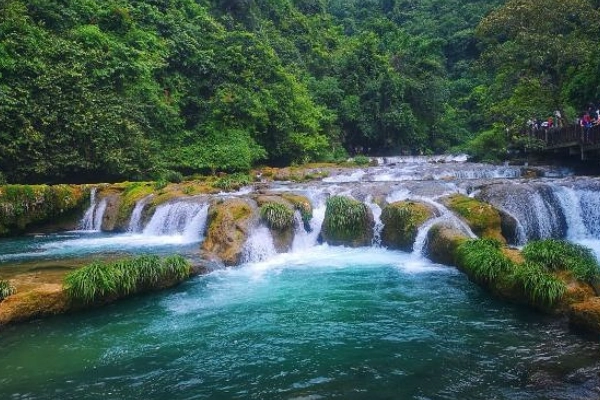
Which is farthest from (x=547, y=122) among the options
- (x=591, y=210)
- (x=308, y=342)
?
(x=308, y=342)

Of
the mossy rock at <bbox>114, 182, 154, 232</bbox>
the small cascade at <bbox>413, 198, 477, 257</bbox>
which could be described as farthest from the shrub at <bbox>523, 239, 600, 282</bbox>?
the mossy rock at <bbox>114, 182, 154, 232</bbox>

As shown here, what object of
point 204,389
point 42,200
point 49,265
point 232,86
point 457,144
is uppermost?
point 232,86

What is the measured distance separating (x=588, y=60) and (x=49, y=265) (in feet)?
79.3

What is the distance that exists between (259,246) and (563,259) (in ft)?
28.0

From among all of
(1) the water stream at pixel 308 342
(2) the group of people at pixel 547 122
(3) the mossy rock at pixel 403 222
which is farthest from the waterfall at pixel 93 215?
(2) the group of people at pixel 547 122

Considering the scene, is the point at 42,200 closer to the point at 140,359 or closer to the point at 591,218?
the point at 140,359

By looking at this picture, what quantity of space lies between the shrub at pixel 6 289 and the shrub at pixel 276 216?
7739 millimetres

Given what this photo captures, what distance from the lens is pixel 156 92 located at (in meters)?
30.0

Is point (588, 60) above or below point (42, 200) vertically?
above

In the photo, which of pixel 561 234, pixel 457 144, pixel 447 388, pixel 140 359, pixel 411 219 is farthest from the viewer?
pixel 457 144

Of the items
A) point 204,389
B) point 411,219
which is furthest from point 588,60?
point 204,389

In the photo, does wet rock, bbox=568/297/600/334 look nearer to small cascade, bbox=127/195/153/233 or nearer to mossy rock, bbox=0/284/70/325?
mossy rock, bbox=0/284/70/325

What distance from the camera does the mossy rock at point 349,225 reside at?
16453 mm

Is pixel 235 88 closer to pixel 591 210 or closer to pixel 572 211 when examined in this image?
pixel 572 211
